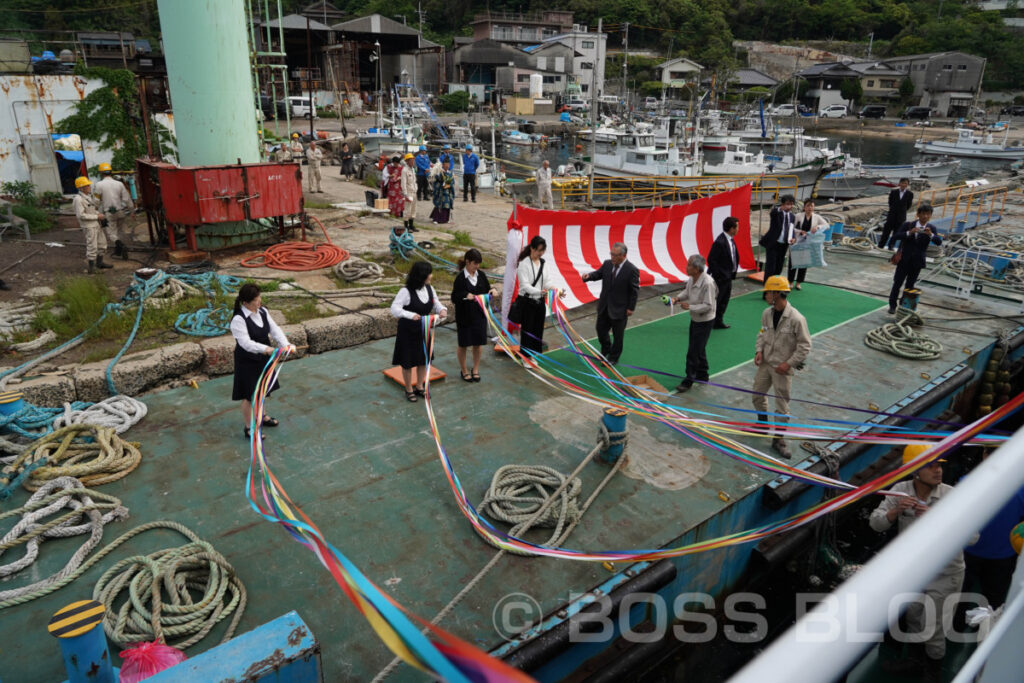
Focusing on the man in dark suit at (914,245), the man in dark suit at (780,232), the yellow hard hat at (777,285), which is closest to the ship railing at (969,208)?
the man in dark suit at (914,245)

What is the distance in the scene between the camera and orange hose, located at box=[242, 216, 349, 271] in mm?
10656

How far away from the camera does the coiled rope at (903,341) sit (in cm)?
855

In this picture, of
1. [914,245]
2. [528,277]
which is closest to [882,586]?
[528,277]

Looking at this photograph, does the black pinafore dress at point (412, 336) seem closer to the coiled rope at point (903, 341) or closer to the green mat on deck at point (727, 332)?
the green mat on deck at point (727, 332)

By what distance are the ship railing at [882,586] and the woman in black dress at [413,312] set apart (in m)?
6.04

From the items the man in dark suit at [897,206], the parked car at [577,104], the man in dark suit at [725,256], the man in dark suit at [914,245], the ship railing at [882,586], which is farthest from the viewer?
the parked car at [577,104]

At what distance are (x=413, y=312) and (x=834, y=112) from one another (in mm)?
78870

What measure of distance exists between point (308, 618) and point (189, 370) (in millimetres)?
4567

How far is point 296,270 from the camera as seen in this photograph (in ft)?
34.4

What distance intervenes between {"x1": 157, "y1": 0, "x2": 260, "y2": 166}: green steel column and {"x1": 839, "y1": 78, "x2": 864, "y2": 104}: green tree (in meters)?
76.3

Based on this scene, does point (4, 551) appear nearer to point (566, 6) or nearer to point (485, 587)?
point (485, 587)

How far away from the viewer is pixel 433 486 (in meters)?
5.67

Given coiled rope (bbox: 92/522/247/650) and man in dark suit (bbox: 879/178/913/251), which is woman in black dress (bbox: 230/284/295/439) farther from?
man in dark suit (bbox: 879/178/913/251)

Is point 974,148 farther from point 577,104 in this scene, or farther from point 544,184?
point 544,184
